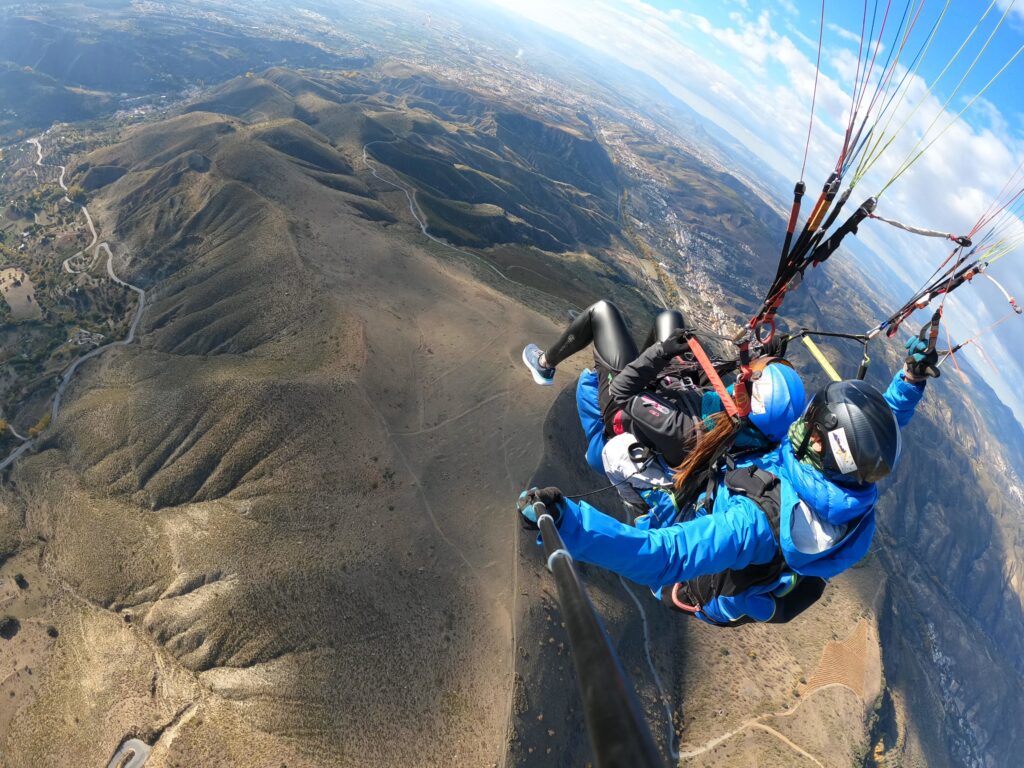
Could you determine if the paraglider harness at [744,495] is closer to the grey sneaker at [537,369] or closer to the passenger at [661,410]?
the passenger at [661,410]

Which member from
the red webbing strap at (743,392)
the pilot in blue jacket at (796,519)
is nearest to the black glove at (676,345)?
the red webbing strap at (743,392)

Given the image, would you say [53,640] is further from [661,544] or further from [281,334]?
[661,544]

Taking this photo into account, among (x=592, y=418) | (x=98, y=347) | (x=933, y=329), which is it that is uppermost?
(x=933, y=329)

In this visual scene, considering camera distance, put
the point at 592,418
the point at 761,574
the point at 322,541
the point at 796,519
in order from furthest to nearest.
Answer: the point at 322,541
the point at 592,418
the point at 761,574
the point at 796,519

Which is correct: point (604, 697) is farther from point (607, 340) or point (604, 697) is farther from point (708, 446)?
point (607, 340)

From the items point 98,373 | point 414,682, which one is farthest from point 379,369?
point 98,373

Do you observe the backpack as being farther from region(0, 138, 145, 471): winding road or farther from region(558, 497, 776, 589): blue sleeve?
region(0, 138, 145, 471): winding road

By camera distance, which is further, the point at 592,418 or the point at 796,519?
the point at 592,418

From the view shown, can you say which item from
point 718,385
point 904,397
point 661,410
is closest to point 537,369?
point 661,410
